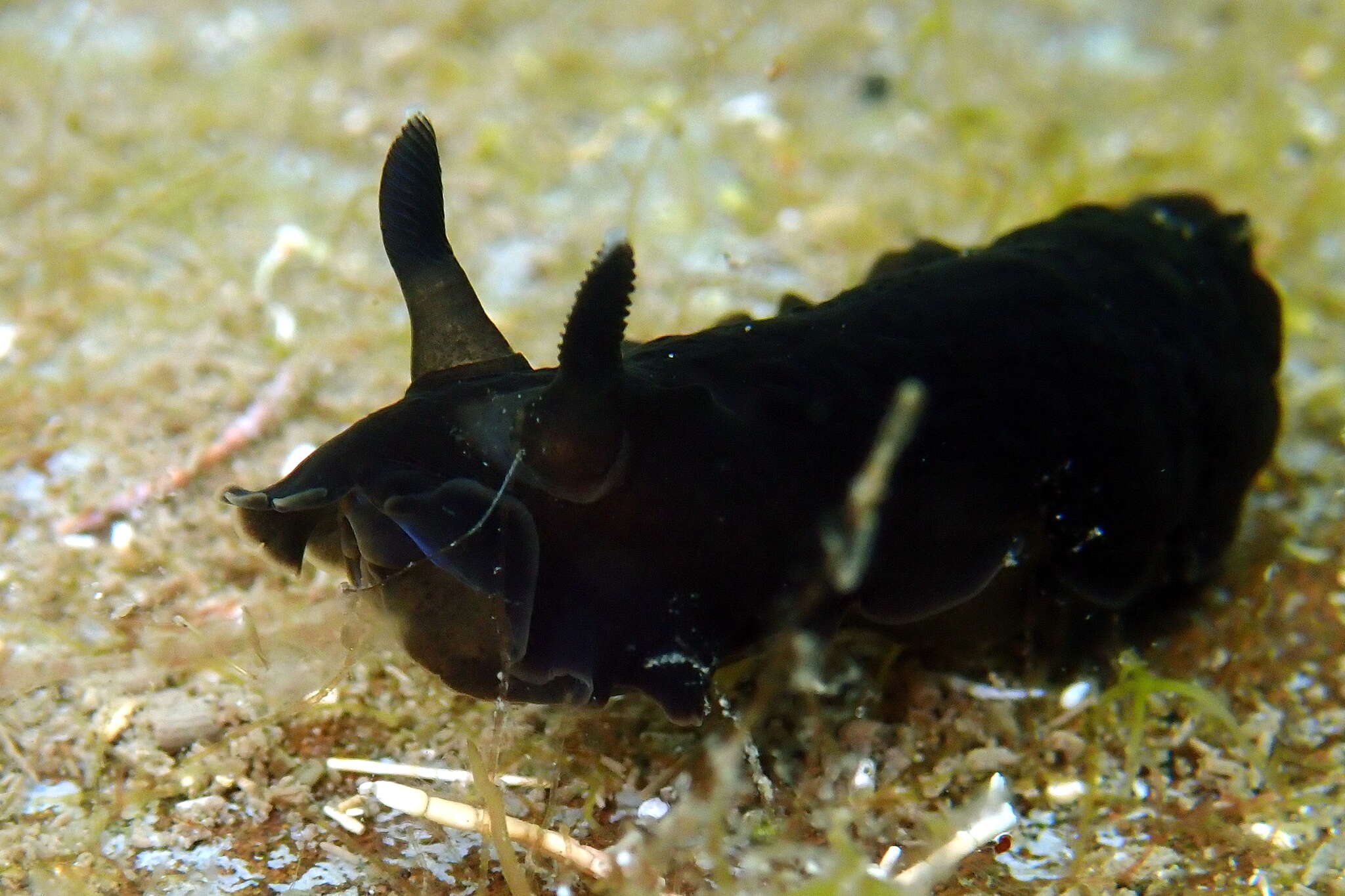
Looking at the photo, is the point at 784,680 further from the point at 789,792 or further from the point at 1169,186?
the point at 1169,186

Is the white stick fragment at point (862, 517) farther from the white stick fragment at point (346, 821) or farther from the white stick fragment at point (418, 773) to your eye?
the white stick fragment at point (346, 821)

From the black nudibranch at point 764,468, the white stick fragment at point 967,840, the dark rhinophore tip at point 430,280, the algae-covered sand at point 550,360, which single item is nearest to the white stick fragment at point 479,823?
the algae-covered sand at point 550,360

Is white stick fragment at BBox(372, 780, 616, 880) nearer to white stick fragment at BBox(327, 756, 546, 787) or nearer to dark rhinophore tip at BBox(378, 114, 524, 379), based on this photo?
white stick fragment at BBox(327, 756, 546, 787)

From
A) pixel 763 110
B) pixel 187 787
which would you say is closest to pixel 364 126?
pixel 763 110

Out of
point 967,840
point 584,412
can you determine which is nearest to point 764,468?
point 584,412

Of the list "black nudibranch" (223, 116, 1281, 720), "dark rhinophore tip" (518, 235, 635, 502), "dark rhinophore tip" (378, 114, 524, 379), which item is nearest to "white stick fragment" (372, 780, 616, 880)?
"black nudibranch" (223, 116, 1281, 720)

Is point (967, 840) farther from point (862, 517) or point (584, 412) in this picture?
point (584, 412)
